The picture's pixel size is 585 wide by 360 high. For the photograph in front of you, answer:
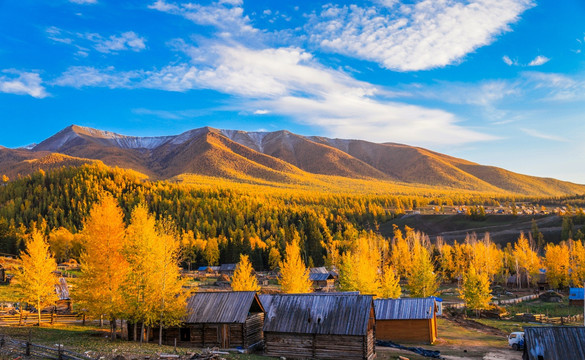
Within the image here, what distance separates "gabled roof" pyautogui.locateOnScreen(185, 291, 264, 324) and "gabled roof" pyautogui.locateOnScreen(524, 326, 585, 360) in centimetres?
1888

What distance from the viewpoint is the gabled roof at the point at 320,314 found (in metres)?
30.0

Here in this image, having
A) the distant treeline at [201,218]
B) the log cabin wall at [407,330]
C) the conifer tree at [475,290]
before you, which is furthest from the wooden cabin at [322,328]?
the distant treeline at [201,218]

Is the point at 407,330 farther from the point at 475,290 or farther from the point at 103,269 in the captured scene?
the point at 103,269

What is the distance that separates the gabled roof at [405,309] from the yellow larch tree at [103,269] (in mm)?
23517

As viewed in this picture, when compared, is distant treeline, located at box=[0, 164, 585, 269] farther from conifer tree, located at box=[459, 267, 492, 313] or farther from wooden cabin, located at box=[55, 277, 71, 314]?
wooden cabin, located at box=[55, 277, 71, 314]

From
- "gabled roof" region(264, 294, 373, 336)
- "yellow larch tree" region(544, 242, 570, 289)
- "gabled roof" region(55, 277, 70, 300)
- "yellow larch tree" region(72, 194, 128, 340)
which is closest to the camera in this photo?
"yellow larch tree" region(72, 194, 128, 340)

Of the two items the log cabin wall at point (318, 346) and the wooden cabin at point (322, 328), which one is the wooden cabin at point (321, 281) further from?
the log cabin wall at point (318, 346)

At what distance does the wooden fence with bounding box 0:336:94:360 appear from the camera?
2038cm

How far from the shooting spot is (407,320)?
3819 cm

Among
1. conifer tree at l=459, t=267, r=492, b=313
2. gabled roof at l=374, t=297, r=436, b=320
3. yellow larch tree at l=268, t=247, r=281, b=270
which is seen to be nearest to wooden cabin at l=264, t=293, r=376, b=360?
gabled roof at l=374, t=297, r=436, b=320

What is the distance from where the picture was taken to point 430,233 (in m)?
180

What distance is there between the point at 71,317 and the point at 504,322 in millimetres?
51088

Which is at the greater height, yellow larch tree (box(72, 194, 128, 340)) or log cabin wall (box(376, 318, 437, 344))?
yellow larch tree (box(72, 194, 128, 340))

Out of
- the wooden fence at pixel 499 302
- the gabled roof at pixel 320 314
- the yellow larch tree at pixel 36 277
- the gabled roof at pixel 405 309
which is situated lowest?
the wooden fence at pixel 499 302
